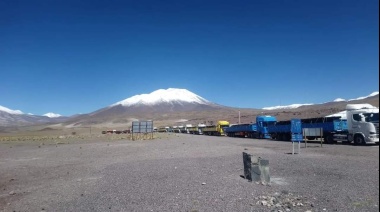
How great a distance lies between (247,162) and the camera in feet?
46.3

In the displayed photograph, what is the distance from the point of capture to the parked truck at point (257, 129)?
57616 mm

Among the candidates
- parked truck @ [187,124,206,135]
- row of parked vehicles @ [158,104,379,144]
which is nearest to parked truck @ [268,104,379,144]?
row of parked vehicles @ [158,104,379,144]

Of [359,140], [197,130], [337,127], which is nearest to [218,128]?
[197,130]

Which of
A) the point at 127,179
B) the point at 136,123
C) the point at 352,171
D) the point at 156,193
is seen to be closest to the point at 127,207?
the point at 156,193

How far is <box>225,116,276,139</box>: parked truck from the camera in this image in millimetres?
57616

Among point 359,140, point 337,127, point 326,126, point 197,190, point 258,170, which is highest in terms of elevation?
point 326,126

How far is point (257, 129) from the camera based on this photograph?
6059 cm

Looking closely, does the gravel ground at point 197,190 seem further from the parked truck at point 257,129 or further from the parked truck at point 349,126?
the parked truck at point 257,129

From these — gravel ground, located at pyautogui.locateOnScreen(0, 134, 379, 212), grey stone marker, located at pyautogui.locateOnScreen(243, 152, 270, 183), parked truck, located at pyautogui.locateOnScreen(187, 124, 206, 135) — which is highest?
parked truck, located at pyautogui.locateOnScreen(187, 124, 206, 135)

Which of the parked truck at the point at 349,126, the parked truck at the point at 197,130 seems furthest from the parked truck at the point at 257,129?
the parked truck at the point at 197,130

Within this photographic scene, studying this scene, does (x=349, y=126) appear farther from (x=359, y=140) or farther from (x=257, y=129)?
(x=257, y=129)

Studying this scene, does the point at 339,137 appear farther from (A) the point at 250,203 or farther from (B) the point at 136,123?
(B) the point at 136,123

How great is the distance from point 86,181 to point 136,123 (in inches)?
1765

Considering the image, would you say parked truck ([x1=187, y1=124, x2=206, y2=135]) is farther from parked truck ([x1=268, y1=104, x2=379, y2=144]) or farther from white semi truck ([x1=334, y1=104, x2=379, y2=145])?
white semi truck ([x1=334, y1=104, x2=379, y2=145])
